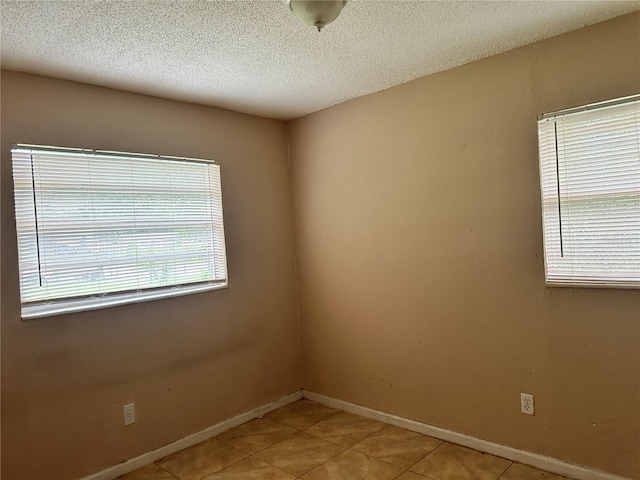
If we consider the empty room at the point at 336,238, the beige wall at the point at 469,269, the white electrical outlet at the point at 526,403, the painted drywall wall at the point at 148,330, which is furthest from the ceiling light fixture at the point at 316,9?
the white electrical outlet at the point at 526,403

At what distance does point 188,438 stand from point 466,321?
2.05 metres

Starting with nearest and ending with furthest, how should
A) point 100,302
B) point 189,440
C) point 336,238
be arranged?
point 100,302
point 189,440
point 336,238

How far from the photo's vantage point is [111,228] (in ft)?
8.78

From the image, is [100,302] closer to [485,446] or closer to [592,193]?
[485,446]

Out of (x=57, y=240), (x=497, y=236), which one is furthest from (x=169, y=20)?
(x=497, y=236)

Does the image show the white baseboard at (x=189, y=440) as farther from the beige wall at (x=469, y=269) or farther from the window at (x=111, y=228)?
the window at (x=111, y=228)

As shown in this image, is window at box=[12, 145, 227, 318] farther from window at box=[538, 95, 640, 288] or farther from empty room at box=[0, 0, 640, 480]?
window at box=[538, 95, 640, 288]

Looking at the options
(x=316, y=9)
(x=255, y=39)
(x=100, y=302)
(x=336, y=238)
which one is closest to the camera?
(x=316, y=9)

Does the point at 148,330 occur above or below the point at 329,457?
above

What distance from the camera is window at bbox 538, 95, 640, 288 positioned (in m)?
2.13

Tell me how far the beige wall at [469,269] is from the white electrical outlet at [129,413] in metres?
1.49

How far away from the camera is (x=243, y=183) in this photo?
11.2ft

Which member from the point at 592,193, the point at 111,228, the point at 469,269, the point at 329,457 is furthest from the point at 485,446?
the point at 111,228

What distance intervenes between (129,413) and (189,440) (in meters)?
0.50
